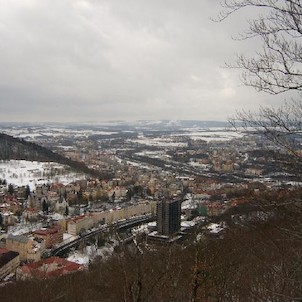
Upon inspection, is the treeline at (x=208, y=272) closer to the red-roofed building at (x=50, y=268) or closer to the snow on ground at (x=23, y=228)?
the red-roofed building at (x=50, y=268)

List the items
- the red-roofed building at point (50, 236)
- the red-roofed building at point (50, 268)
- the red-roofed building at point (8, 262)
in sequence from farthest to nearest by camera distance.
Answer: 1. the red-roofed building at point (50, 236)
2. the red-roofed building at point (8, 262)
3. the red-roofed building at point (50, 268)

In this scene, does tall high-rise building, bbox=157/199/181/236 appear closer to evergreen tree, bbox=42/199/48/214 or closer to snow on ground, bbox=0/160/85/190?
evergreen tree, bbox=42/199/48/214

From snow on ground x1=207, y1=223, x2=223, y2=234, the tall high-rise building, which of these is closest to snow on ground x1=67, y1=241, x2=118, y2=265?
the tall high-rise building

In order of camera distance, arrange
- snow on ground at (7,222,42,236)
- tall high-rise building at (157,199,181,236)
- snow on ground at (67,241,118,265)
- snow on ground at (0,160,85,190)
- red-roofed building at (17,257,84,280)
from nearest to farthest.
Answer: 1. red-roofed building at (17,257,84,280)
2. snow on ground at (67,241,118,265)
3. tall high-rise building at (157,199,181,236)
4. snow on ground at (7,222,42,236)
5. snow on ground at (0,160,85,190)

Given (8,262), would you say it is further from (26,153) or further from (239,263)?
(26,153)

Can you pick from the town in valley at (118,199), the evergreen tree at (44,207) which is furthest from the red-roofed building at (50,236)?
the evergreen tree at (44,207)
